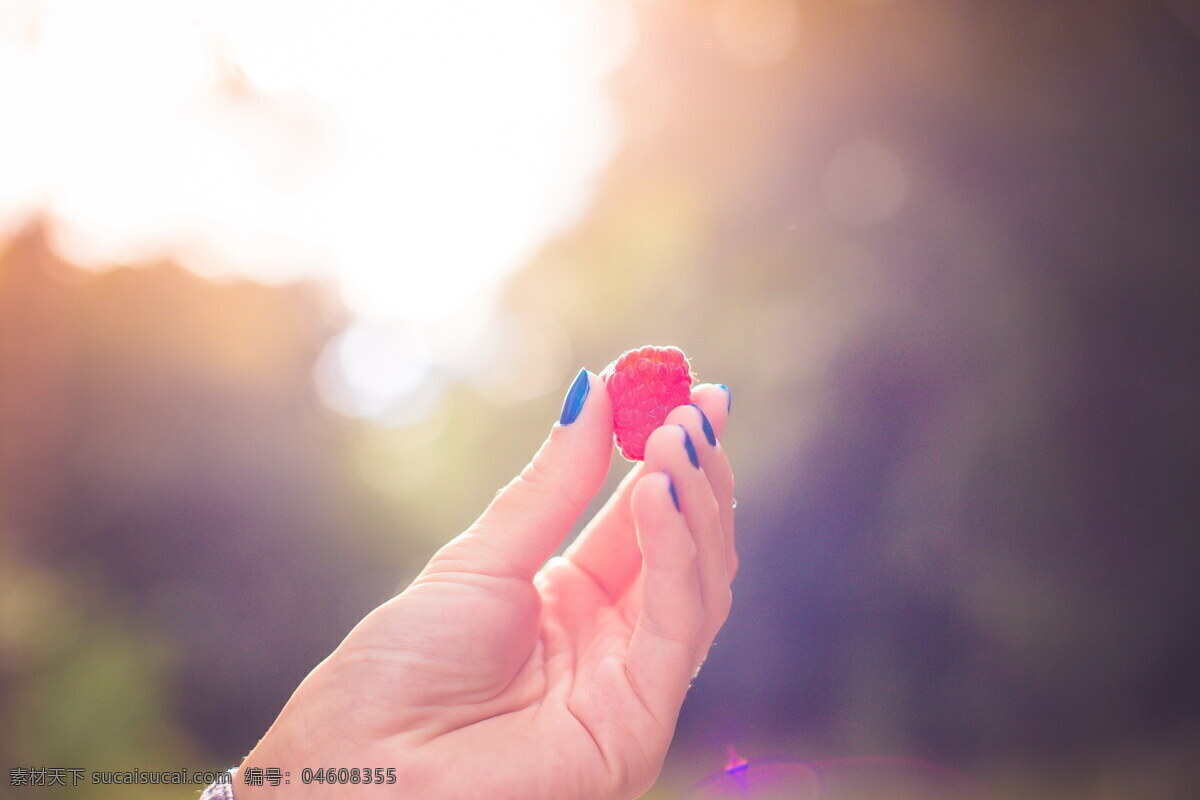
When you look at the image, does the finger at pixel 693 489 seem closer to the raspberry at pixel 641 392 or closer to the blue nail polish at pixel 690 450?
the blue nail polish at pixel 690 450

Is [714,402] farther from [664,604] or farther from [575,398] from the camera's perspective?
[664,604]

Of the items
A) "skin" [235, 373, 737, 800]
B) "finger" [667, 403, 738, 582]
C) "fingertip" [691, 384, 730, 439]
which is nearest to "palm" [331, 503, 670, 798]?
"skin" [235, 373, 737, 800]

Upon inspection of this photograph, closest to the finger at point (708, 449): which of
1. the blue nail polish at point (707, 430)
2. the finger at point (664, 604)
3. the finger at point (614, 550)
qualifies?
the blue nail polish at point (707, 430)

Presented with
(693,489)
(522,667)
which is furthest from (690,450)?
(522,667)

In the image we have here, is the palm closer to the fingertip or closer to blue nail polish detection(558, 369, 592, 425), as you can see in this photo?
blue nail polish detection(558, 369, 592, 425)

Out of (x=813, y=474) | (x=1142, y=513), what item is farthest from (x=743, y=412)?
(x=1142, y=513)

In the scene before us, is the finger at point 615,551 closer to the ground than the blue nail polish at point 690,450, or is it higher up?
higher up

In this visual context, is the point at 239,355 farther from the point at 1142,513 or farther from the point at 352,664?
the point at 1142,513
